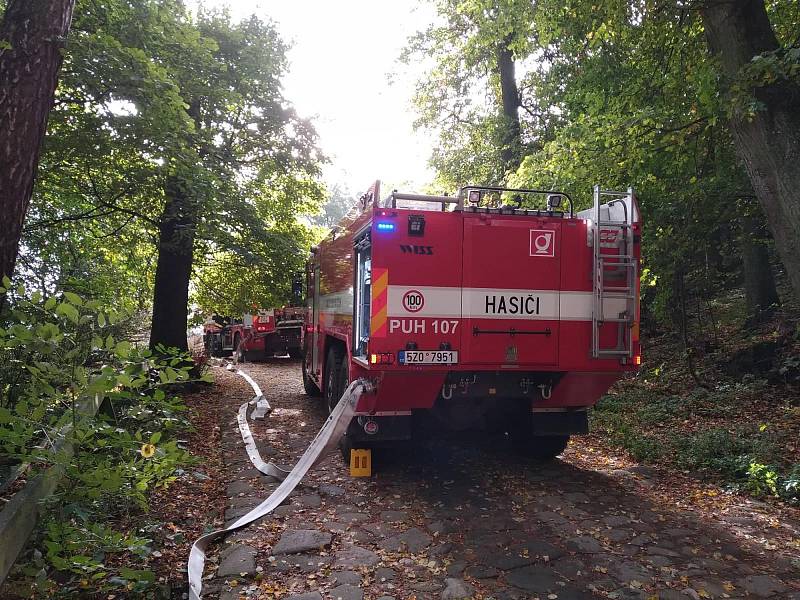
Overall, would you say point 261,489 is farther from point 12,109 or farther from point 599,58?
point 599,58

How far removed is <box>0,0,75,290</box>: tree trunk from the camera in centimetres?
419

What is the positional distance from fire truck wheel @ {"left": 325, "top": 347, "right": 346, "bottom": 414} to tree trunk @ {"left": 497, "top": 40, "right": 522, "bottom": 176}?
28.7ft

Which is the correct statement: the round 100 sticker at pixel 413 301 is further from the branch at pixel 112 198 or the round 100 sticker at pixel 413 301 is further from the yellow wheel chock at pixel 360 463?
the branch at pixel 112 198

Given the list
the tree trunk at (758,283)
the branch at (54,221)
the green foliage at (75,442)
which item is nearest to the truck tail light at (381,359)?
the green foliage at (75,442)

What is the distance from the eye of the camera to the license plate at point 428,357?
525 cm

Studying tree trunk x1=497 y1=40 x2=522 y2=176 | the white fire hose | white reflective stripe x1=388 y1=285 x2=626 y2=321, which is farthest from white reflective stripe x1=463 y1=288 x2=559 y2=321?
tree trunk x1=497 y1=40 x2=522 y2=176

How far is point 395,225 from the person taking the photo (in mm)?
5324

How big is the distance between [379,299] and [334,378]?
104 inches

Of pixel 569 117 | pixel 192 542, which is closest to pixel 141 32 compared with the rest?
pixel 192 542

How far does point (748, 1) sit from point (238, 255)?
897cm

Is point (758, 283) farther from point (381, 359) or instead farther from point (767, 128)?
point (381, 359)

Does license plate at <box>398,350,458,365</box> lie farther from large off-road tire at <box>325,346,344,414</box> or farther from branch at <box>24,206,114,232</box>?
branch at <box>24,206,114,232</box>

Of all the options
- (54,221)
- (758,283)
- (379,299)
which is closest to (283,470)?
(379,299)

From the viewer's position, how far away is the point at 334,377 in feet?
24.9
